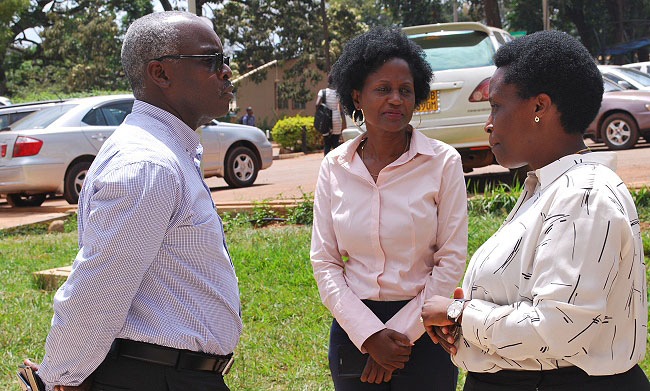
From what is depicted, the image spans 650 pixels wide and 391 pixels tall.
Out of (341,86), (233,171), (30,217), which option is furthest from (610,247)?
(233,171)

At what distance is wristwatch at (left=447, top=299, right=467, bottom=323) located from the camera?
229cm

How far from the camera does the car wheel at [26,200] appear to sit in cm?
1298

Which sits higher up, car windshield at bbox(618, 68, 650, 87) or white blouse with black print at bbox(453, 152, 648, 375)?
white blouse with black print at bbox(453, 152, 648, 375)

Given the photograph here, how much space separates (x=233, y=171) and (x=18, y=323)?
7.63 meters

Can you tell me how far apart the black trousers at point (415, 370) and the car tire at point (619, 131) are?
43.6 feet

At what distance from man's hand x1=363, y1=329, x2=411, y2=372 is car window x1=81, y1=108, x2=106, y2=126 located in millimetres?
10145

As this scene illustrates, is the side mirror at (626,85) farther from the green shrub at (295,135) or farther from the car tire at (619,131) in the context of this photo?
the green shrub at (295,135)

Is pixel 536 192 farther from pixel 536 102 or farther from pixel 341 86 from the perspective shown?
pixel 341 86

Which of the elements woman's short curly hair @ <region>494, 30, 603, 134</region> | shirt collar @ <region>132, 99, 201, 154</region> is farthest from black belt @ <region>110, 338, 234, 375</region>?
woman's short curly hair @ <region>494, 30, 603, 134</region>

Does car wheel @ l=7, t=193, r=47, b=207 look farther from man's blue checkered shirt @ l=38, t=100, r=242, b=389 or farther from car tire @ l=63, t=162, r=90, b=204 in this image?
man's blue checkered shirt @ l=38, t=100, r=242, b=389

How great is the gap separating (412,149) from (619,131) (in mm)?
13246

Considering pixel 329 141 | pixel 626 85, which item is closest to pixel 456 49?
pixel 329 141

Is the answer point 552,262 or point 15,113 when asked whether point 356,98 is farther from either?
point 15,113

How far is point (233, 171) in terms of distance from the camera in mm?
13242
